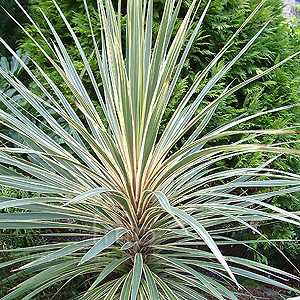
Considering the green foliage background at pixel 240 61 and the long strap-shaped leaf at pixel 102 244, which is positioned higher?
the green foliage background at pixel 240 61

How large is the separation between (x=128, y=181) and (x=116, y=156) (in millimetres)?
131

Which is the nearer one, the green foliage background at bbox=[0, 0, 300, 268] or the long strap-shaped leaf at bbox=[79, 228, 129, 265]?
the long strap-shaped leaf at bbox=[79, 228, 129, 265]

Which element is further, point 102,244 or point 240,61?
point 240,61

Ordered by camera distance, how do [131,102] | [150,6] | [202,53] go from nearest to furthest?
[131,102], [150,6], [202,53]

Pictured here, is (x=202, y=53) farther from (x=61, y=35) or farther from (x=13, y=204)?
(x=13, y=204)

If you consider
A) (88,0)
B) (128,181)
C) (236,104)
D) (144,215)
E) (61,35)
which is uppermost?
(88,0)

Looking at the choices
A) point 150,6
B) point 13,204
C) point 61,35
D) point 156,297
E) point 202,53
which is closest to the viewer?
point 13,204

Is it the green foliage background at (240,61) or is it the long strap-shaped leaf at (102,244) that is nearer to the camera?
the long strap-shaped leaf at (102,244)

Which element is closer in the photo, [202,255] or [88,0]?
[202,255]

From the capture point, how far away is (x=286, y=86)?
233 cm

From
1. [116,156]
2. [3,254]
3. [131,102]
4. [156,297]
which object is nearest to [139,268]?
[156,297]

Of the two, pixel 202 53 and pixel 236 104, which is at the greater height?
pixel 202 53

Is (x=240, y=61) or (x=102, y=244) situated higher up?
(x=240, y=61)

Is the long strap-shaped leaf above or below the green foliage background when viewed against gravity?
below
